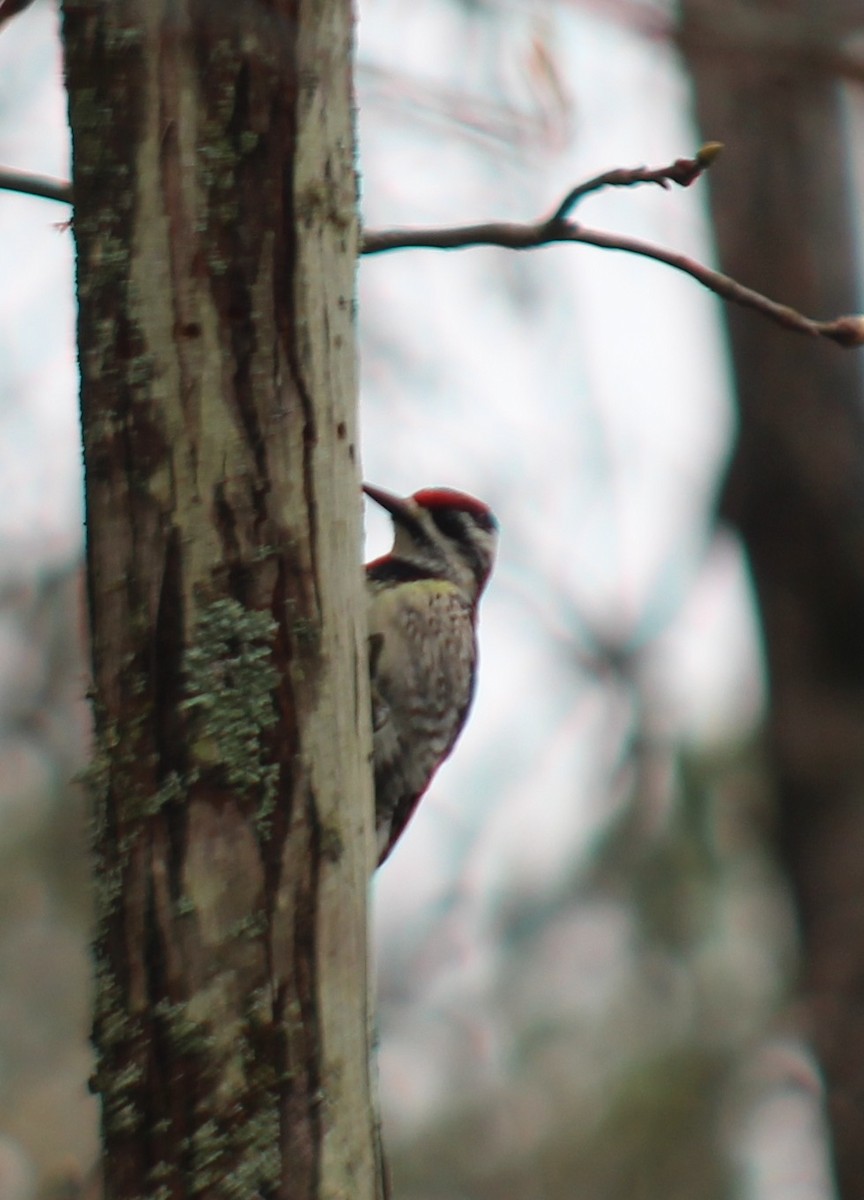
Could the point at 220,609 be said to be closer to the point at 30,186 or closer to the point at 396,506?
the point at 30,186

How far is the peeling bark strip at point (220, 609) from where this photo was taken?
6.51 ft

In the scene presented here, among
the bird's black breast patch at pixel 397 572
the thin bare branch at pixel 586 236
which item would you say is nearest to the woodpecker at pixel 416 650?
the bird's black breast patch at pixel 397 572

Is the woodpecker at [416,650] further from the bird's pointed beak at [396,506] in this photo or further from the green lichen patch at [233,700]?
the green lichen patch at [233,700]

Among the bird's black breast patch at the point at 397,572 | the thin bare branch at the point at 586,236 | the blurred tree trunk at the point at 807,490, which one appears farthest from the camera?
the blurred tree trunk at the point at 807,490

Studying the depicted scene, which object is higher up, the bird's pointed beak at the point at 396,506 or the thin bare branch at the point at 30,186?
the thin bare branch at the point at 30,186

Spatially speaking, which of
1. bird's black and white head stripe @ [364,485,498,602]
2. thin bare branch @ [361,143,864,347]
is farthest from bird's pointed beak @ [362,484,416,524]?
thin bare branch @ [361,143,864,347]

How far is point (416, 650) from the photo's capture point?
404cm

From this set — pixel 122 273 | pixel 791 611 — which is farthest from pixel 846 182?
pixel 122 273

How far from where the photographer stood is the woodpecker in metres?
3.97

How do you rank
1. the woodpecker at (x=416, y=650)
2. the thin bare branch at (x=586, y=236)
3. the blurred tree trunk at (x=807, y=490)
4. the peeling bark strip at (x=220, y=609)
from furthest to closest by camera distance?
the blurred tree trunk at (x=807, y=490) → the woodpecker at (x=416, y=650) → the thin bare branch at (x=586, y=236) → the peeling bark strip at (x=220, y=609)

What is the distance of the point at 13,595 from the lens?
7.47 meters

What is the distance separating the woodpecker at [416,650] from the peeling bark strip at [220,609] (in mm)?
1701

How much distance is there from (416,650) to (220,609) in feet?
6.58

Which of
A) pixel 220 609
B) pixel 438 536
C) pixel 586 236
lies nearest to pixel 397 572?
pixel 438 536
